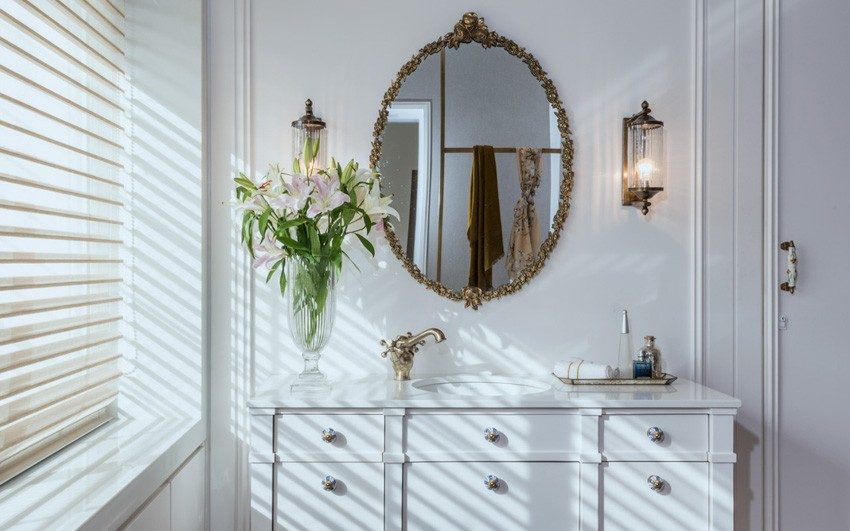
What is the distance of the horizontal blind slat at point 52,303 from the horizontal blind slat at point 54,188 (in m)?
0.26

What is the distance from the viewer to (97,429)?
2.20 m

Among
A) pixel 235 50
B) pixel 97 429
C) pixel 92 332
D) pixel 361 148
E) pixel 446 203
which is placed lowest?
pixel 97 429

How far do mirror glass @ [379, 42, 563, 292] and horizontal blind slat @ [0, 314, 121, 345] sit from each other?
94 centimetres

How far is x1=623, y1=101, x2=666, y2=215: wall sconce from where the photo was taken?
2414 mm

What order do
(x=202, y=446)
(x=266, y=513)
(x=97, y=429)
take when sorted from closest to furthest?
(x=266, y=513) → (x=97, y=429) → (x=202, y=446)

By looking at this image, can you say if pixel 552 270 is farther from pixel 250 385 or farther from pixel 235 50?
pixel 235 50

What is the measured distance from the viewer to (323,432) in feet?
6.72

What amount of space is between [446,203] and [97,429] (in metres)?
1.26

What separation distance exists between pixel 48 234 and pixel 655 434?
1634 millimetres

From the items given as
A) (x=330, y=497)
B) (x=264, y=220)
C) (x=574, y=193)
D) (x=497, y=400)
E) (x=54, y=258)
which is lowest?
(x=330, y=497)

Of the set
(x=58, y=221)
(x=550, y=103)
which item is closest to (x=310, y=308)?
(x=58, y=221)

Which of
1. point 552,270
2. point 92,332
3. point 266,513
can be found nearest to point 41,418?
point 92,332

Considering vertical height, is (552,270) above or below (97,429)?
above

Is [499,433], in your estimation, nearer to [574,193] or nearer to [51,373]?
[574,193]
